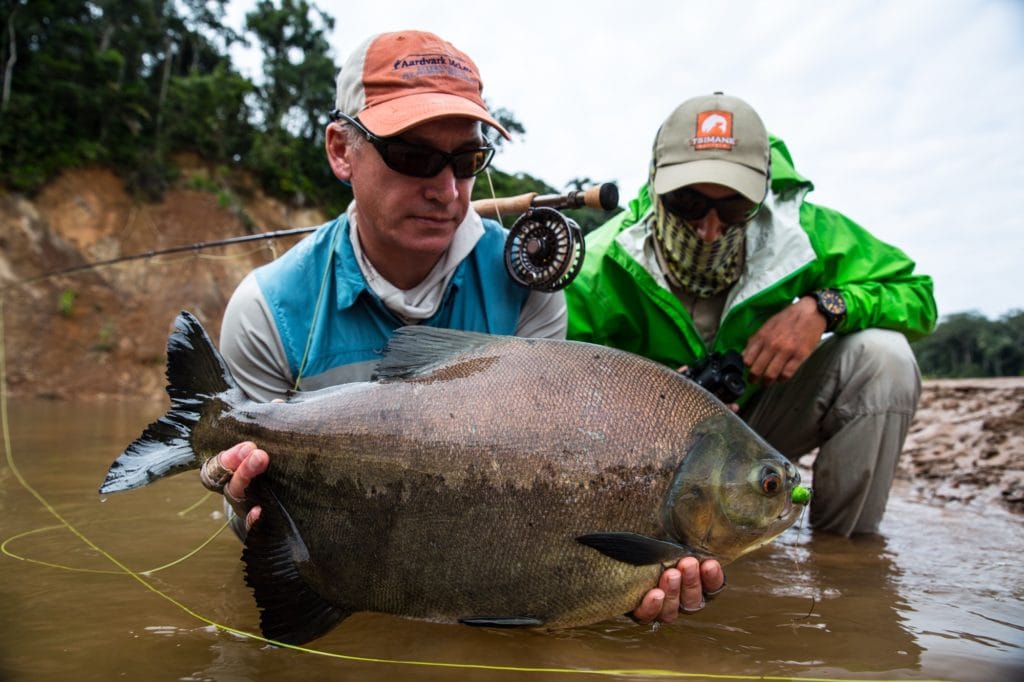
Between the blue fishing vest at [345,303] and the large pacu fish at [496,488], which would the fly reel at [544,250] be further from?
the large pacu fish at [496,488]

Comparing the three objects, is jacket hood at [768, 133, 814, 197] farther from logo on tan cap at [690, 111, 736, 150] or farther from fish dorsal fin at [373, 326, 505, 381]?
fish dorsal fin at [373, 326, 505, 381]

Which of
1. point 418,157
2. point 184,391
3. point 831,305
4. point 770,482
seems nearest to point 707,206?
point 831,305

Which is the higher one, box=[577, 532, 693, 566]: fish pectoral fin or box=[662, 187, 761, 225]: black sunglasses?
box=[662, 187, 761, 225]: black sunglasses

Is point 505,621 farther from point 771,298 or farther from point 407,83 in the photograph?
point 771,298

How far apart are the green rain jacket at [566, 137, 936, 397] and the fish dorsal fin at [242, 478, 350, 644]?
5.98ft

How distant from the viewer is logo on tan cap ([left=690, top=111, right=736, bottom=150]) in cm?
331

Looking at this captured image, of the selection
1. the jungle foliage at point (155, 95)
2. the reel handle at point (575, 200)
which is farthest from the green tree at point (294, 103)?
the reel handle at point (575, 200)

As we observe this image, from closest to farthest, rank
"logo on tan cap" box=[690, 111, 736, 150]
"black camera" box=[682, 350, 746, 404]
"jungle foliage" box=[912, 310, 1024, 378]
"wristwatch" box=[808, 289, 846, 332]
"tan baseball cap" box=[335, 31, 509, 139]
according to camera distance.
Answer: "tan baseball cap" box=[335, 31, 509, 139] < "black camera" box=[682, 350, 746, 404] < "logo on tan cap" box=[690, 111, 736, 150] < "wristwatch" box=[808, 289, 846, 332] < "jungle foliage" box=[912, 310, 1024, 378]

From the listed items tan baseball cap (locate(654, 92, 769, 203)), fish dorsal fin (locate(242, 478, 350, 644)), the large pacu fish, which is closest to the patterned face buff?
tan baseball cap (locate(654, 92, 769, 203))

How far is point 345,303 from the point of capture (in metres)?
2.84

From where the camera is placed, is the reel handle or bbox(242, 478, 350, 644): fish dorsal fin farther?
the reel handle

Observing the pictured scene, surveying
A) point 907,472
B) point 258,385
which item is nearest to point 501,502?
point 258,385

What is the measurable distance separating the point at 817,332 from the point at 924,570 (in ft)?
3.54

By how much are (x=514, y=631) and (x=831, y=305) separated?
2.17 metres
